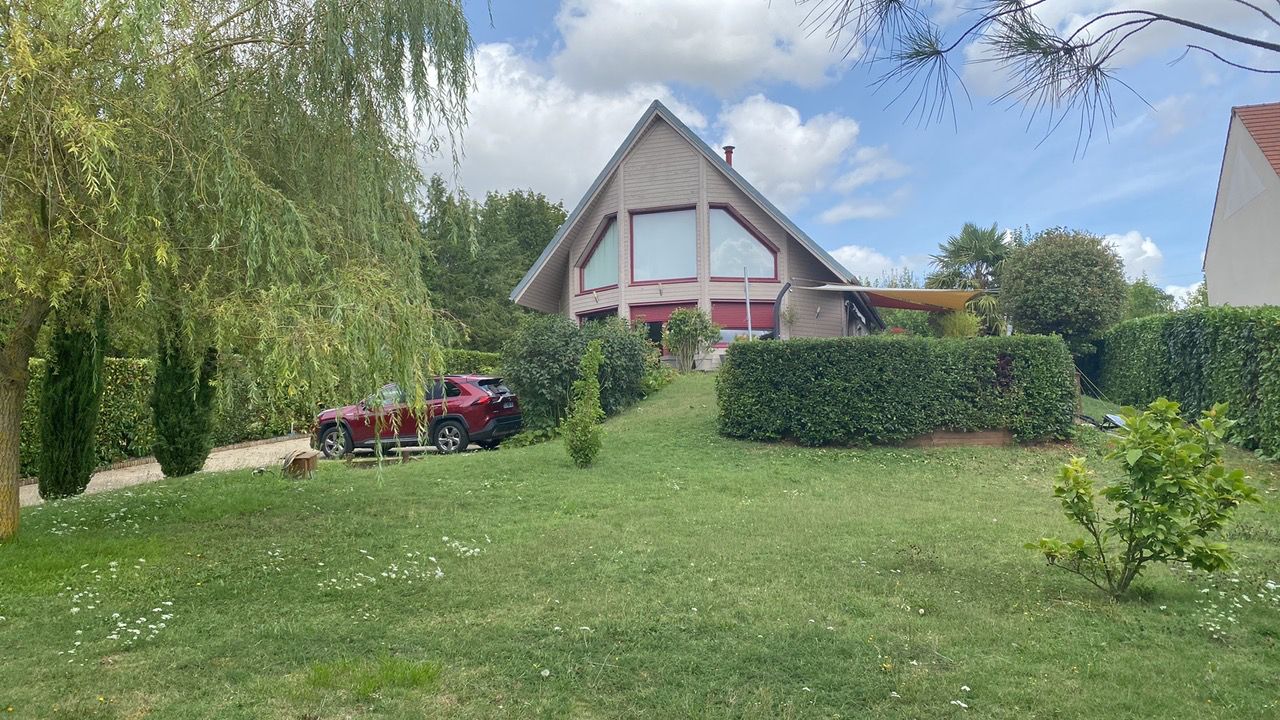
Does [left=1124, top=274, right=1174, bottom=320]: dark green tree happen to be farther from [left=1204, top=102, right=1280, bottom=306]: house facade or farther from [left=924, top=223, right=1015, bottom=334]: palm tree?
[left=1204, top=102, right=1280, bottom=306]: house facade

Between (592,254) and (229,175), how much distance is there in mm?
18613

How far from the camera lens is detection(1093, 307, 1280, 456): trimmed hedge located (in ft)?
32.0

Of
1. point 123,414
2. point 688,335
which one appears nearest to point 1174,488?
point 123,414

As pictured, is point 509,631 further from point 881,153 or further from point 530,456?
point 530,456

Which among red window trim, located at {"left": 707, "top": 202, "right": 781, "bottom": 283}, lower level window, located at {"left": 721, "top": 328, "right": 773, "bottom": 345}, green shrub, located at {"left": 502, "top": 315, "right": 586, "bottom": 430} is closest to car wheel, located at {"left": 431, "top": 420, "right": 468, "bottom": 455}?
green shrub, located at {"left": 502, "top": 315, "right": 586, "bottom": 430}

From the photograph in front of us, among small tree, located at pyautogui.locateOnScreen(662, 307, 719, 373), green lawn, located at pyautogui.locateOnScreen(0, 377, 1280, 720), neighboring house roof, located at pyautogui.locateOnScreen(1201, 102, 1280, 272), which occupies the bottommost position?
green lawn, located at pyautogui.locateOnScreen(0, 377, 1280, 720)

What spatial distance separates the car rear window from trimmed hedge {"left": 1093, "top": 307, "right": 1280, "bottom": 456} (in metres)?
11.7

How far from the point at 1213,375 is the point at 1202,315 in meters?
1.33

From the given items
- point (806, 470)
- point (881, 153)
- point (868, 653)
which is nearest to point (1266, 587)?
point (868, 653)

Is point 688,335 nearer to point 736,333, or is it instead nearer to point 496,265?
point 736,333

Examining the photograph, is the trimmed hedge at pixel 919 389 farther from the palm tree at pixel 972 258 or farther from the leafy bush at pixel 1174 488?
the palm tree at pixel 972 258

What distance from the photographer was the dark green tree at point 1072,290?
1956cm

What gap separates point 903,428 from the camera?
12125mm

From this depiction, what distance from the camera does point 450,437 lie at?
14.1 meters
